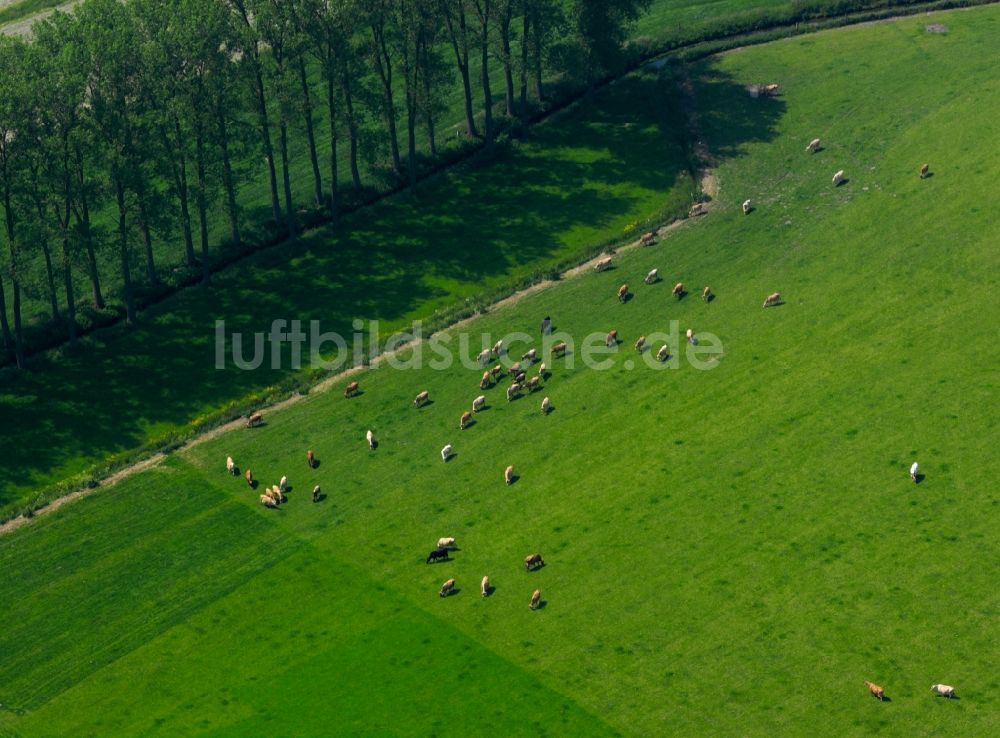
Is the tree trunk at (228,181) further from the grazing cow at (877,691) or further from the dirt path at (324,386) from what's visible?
the grazing cow at (877,691)

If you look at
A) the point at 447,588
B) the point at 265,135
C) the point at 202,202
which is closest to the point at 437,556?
the point at 447,588

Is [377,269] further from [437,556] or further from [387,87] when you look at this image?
[437,556]

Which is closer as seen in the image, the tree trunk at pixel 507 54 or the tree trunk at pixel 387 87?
the tree trunk at pixel 387 87

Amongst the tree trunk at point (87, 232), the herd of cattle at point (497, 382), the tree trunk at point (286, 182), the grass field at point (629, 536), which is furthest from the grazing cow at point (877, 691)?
the tree trunk at point (87, 232)

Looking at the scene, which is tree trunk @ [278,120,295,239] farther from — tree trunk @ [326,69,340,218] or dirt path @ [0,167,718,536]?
dirt path @ [0,167,718,536]

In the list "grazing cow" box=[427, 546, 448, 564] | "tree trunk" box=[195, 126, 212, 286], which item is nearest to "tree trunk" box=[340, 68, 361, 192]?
"tree trunk" box=[195, 126, 212, 286]
